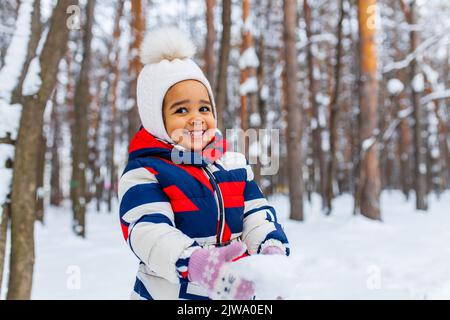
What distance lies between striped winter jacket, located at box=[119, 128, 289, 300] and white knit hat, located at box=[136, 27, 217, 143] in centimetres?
8

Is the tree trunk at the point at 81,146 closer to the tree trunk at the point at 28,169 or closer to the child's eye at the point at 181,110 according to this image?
the tree trunk at the point at 28,169

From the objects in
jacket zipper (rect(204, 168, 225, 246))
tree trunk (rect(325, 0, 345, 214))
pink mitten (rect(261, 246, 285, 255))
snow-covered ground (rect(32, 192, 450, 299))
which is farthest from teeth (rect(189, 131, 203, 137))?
tree trunk (rect(325, 0, 345, 214))

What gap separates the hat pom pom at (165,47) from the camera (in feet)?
5.32

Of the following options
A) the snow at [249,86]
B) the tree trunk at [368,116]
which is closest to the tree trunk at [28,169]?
the tree trunk at [368,116]

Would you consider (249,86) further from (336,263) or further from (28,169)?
(28,169)

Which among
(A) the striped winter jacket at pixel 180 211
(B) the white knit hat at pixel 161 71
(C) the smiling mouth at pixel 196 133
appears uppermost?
(B) the white knit hat at pixel 161 71

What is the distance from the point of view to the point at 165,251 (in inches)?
49.1

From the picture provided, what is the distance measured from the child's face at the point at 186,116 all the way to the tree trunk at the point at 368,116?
317 inches

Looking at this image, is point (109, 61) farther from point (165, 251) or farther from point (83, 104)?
point (165, 251)

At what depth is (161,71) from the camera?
1.56 metres

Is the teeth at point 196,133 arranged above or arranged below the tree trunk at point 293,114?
below

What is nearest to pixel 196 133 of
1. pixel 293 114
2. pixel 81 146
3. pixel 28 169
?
pixel 28 169

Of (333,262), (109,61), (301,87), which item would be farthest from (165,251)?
(301,87)

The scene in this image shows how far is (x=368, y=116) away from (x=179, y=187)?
8447 mm
